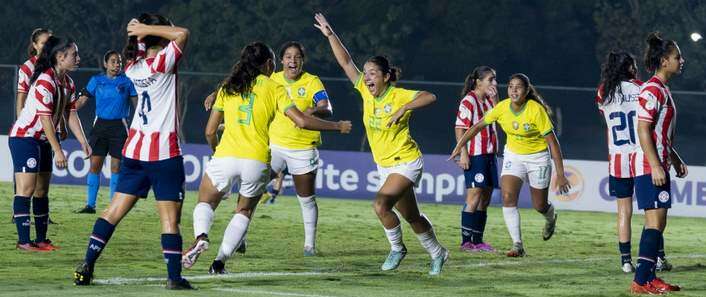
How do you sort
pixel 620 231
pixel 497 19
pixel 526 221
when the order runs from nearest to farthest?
pixel 620 231, pixel 526 221, pixel 497 19

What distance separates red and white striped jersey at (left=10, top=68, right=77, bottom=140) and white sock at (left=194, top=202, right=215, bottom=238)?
233cm

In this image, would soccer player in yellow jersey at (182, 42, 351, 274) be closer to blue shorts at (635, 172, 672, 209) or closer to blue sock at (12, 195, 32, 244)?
blue sock at (12, 195, 32, 244)

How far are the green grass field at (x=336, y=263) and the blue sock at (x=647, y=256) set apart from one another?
30cm

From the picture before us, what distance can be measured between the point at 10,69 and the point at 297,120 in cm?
2027

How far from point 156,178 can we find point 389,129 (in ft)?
8.74

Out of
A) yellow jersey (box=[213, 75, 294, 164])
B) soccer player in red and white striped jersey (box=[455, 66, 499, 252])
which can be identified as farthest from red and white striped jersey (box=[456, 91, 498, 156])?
yellow jersey (box=[213, 75, 294, 164])

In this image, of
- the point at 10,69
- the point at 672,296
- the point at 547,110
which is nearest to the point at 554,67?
the point at 10,69

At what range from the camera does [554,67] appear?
58.7 metres

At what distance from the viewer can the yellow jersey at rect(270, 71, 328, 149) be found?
15.7 meters

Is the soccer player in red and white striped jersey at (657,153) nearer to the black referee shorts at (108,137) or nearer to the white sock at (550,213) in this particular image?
the white sock at (550,213)

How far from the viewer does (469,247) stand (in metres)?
17.3

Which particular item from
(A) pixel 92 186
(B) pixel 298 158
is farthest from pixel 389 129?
(A) pixel 92 186

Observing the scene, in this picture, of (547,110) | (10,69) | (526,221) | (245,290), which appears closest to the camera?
(245,290)

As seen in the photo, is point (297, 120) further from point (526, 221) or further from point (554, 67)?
point (554, 67)
